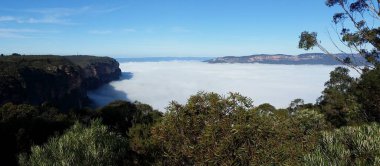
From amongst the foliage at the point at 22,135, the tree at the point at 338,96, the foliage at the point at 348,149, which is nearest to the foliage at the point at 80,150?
the foliage at the point at 348,149

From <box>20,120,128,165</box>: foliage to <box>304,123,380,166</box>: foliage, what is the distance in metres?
9.06

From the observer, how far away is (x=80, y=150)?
1809cm

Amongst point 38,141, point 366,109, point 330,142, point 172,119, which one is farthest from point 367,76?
point 38,141

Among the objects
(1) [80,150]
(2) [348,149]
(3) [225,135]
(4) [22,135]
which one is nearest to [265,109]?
(3) [225,135]

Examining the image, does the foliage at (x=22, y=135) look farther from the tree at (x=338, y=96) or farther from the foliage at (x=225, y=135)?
the tree at (x=338, y=96)

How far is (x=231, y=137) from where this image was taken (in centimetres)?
1642

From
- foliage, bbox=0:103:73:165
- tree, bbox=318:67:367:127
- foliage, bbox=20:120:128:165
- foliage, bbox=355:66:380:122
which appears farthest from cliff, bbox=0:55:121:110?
foliage, bbox=20:120:128:165

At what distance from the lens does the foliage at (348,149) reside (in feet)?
44.0

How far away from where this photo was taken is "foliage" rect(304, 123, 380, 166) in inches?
528

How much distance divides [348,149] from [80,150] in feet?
37.5

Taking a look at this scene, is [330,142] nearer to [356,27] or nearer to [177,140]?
[177,140]

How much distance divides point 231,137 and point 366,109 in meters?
26.3

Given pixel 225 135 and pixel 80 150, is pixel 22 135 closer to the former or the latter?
pixel 80 150

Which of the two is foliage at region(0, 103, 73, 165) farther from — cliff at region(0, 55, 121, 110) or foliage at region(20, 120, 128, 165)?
cliff at region(0, 55, 121, 110)
